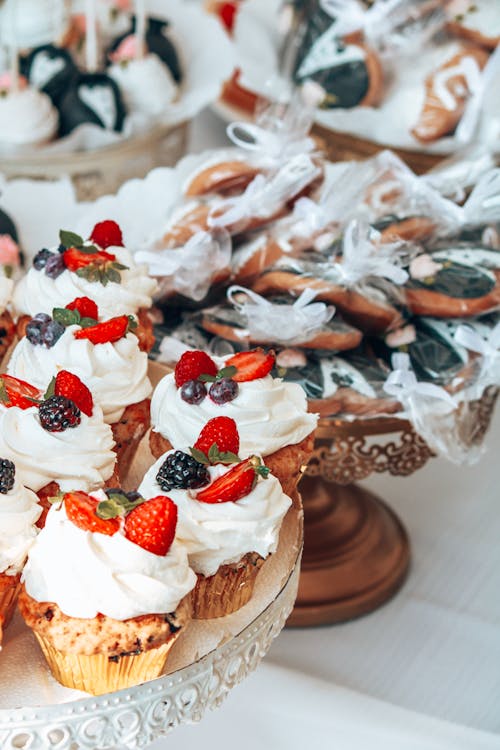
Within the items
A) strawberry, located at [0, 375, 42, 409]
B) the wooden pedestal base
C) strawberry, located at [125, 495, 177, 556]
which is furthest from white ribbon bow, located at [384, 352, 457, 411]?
strawberry, located at [125, 495, 177, 556]

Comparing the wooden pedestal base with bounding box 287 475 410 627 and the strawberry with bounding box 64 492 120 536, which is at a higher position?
the strawberry with bounding box 64 492 120 536

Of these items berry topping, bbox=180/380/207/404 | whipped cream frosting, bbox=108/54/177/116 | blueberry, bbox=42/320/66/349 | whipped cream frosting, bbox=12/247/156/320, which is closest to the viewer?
berry topping, bbox=180/380/207/404

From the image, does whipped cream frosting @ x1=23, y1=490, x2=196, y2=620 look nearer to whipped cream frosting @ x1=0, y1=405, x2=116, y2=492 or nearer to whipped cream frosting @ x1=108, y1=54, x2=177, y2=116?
whipped cream frosting @ x1=0, y1=405, x2=116, y2=492

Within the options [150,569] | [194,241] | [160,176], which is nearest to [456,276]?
[194,241]

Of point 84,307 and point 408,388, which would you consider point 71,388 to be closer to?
point 84,307

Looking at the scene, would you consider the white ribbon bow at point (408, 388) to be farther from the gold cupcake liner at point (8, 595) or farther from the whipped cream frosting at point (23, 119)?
the whipped cream frosting at point (23, 119)

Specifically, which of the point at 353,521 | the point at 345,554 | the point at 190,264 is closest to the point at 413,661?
the point at 345,554

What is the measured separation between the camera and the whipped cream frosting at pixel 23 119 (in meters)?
3.12

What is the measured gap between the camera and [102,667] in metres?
1.29

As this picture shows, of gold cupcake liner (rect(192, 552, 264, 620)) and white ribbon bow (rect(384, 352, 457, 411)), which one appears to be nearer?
gold cupcake liner (rect(192, 552, 264, 620))

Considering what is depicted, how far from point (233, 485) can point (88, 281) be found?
62 cm

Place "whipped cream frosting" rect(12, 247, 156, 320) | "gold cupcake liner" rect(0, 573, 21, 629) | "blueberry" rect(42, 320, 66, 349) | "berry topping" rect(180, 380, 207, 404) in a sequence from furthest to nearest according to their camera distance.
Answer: "whipped cream frosting" rect(12, 247, 156, 320) → "blueberry" rect(42, 320, 66, 349) → "berry topping" rect(180, 380, 207, 404) → "gold cupcake liner" rect(0, 573, 21, 629)

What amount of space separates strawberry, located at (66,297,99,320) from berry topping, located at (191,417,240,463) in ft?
1.33

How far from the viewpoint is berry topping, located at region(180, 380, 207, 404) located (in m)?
1.55
